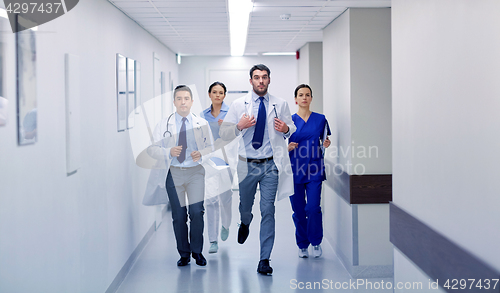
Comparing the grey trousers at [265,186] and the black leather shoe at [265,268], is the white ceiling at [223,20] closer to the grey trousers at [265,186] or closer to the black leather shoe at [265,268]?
the grey trousers at [265,186]

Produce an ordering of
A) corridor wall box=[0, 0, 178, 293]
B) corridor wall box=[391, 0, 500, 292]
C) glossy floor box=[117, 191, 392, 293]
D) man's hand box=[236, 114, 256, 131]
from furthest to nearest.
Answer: man's hand box=[236, 114, 256, 131] < glossy floor box=[117, 191, 392, 293] < corridor wall box=[0, 0, 178, 293] < corridor wall box=[391, 0, 500, 292]

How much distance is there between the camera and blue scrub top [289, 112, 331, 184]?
15.0ft

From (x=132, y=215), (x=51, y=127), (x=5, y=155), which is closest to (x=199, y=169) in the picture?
(x=132, y=215)

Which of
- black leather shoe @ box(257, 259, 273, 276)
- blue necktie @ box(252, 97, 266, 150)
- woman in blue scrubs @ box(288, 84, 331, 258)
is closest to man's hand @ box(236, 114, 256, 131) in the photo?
blue necktie @ box(252, 97, 266, 150)

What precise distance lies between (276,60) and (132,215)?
575 centimetres

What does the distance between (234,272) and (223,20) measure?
2.57 m

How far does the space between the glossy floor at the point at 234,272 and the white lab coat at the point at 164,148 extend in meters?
0.69

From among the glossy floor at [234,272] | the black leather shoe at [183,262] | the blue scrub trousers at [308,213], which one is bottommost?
the glossy floor at [234,272]

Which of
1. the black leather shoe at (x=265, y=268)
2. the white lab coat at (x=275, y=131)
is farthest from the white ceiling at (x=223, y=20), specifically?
the black leather shoe at (x=265, y=268)

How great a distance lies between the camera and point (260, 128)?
4.14 metres

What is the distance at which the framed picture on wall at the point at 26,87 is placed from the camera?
83.7 inches

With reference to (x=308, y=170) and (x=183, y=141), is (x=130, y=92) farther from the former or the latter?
(x=308, y=170)

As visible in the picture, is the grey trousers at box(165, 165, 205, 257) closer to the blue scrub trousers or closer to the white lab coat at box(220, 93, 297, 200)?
the white lab coat at box(220, 93, 297, 200)

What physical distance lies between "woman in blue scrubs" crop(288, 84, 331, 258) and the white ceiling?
→ 3.01 ft
